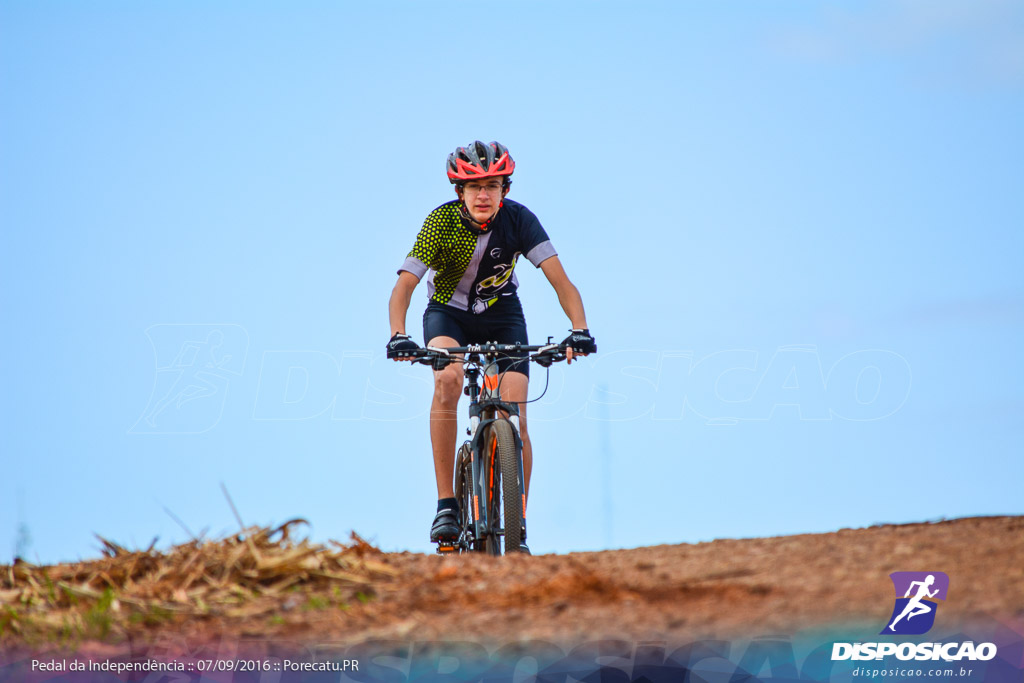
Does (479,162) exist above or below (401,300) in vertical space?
above

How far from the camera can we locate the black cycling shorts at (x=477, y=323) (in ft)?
26.9

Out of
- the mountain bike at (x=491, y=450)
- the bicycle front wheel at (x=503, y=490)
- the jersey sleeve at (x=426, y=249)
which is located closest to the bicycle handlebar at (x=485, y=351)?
the mountain bike at (x=491, y=450)

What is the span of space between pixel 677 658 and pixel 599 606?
615 mm

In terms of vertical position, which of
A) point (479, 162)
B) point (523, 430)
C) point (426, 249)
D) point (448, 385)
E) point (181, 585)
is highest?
point (479, 162)

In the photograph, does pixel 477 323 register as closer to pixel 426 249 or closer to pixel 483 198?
pixel 426 249

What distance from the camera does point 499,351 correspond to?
720 centimetres

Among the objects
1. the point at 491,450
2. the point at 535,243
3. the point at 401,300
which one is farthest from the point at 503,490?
the point at 535,243

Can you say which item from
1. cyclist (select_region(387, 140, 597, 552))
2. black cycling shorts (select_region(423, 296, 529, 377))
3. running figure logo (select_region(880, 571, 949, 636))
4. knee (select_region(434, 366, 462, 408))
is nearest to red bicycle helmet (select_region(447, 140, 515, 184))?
cyclist (select_region(387, 140, 597, 552))

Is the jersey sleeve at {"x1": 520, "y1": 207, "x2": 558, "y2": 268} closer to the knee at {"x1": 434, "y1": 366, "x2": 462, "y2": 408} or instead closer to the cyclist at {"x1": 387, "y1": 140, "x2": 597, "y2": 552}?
the cyclist at {"x1": 387, "y1": 140, "x2": 597, "y2": 552}

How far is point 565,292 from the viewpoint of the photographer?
315 inches

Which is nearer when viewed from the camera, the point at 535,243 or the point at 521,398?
the point at 521,398

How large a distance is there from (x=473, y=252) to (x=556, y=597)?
386 cm

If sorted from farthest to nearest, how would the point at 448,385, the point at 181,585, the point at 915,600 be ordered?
the point at 448,385
the point at 181,585
the point at 915,600

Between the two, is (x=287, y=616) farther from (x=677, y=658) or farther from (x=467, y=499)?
(x=467, y=499)
